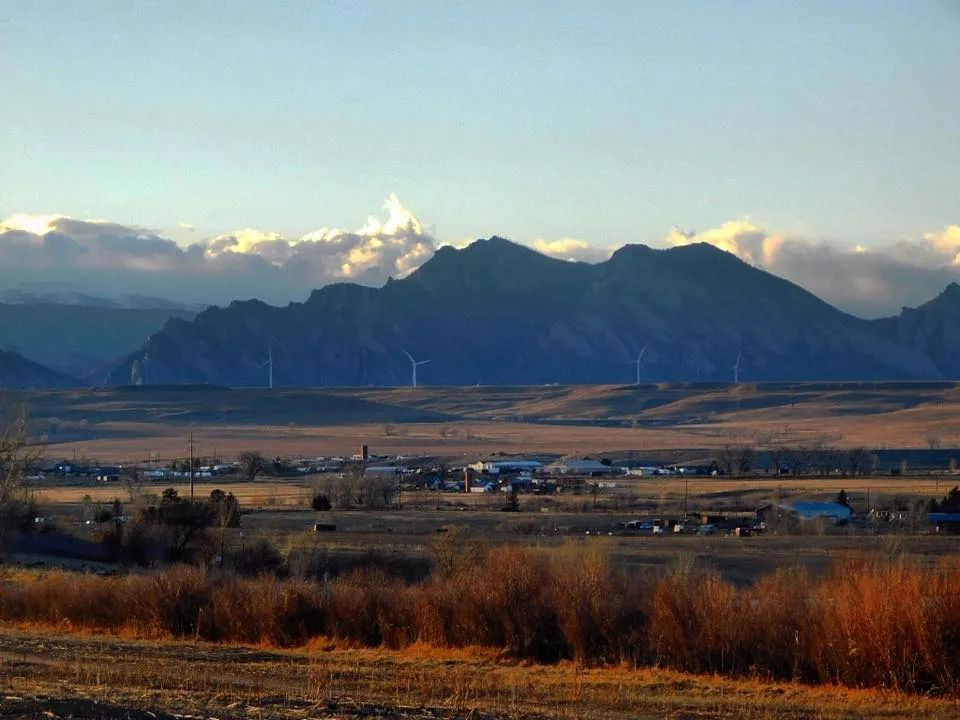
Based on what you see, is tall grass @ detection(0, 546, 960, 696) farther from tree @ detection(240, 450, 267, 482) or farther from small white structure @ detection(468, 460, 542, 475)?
small white structure @ detection(468, 460, 542, 475)

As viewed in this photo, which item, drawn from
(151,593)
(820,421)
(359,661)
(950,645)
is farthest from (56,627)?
(820,421)

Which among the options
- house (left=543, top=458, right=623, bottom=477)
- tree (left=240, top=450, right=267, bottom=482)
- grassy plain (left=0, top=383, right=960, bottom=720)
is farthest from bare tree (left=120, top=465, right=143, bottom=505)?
house (left=543, top=458, right=623, bottom=477)

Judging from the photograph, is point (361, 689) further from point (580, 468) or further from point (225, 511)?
point (580, 468)

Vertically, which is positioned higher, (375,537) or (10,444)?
(10,444)

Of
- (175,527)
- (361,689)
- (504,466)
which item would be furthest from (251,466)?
(361,689)

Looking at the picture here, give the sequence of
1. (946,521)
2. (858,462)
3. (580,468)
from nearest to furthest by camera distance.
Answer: (946,521)
(858,462)
(580,468)

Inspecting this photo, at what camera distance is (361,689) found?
24.6 metres

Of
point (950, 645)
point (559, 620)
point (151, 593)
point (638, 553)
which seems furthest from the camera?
point (638, 553)

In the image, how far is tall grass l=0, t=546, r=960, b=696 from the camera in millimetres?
26594

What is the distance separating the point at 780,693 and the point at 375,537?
44.1 metres

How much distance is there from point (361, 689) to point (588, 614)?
7.65 meters

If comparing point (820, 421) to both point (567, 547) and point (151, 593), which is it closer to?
point (567, 547)

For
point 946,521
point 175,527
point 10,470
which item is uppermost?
point 10,470

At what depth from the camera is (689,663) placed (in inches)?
1153
